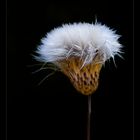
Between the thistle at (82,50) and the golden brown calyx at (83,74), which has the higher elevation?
the thistle at (82,50)

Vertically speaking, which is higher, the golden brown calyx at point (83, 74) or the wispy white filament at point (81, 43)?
the wispy white filament at point (81, 43)

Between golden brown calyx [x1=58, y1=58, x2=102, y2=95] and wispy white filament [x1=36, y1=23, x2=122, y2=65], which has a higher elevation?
wispy white filament [x1=36, y1=23, x2=122, y2=65]

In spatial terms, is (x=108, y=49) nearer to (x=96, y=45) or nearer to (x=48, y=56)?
(x=96, y=45)

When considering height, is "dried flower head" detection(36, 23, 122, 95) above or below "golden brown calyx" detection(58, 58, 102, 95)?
above

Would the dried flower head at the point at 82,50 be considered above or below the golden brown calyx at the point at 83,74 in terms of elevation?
above

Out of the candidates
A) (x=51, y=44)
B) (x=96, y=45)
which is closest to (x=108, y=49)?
(x=96, y=45)
